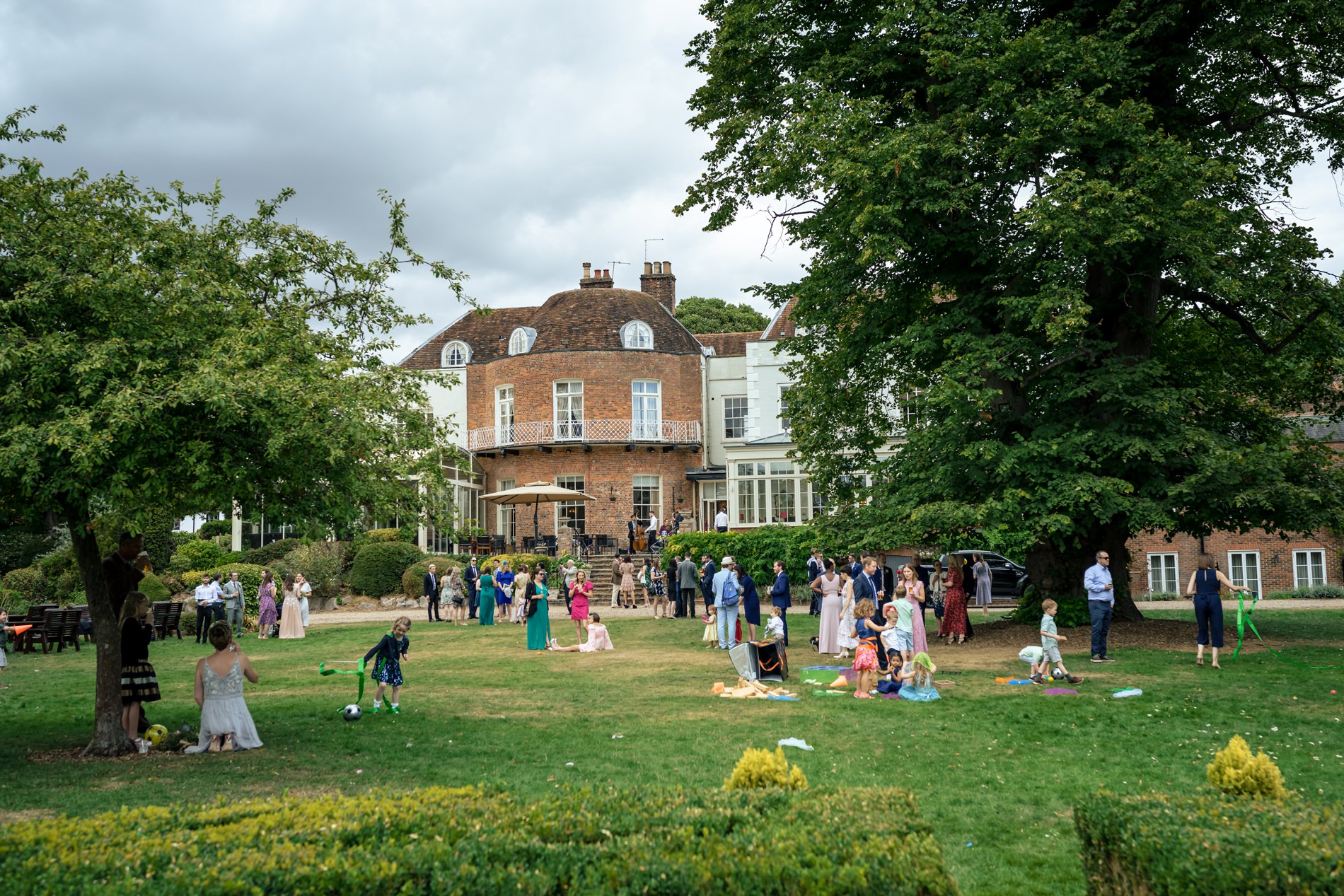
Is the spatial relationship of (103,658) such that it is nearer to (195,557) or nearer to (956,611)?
(956,611)

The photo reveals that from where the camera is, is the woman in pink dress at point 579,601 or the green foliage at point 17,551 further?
the green foliage at point 17,551

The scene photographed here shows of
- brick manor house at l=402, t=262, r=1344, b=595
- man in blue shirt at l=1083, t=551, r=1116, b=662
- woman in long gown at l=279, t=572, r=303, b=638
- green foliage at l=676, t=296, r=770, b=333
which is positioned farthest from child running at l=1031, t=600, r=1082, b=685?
green foliage at l=676, t=296, r=770, b=333

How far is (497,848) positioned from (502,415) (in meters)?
37.1

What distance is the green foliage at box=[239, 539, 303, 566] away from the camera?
32062 mm

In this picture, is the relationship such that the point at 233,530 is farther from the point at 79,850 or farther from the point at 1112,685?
the point at 79,850

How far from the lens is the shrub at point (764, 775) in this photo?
18.7ft

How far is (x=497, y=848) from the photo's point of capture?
429 cm

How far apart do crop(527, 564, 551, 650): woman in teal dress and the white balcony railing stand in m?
20.1

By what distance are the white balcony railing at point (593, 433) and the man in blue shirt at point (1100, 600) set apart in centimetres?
2522

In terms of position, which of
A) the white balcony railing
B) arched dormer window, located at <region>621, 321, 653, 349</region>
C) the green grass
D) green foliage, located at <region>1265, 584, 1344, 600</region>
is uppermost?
arched dormer window, located at <region>621, 321, 653, 349</region>

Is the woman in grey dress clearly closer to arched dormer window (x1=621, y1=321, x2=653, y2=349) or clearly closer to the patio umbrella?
the patio umbrella

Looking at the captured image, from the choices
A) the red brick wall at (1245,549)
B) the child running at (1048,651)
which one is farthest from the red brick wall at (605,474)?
the child running at (1048,651)

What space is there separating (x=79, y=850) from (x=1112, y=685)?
37.4 feet

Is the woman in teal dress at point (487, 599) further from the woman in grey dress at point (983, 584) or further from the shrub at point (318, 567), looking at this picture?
the woman in grey dress at point (983, 584)
